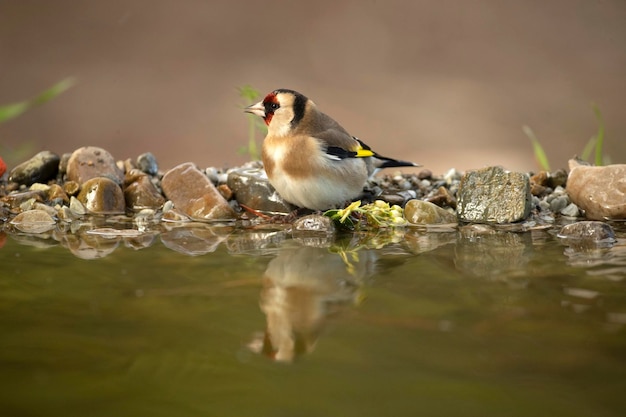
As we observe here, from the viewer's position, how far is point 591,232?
338 centimetres

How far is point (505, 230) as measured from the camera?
3.82 meters

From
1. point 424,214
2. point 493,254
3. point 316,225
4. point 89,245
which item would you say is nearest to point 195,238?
point 89,245

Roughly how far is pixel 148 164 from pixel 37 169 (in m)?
0.76

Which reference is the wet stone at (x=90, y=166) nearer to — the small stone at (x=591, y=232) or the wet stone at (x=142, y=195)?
the wet stone at (x=142, y=195)

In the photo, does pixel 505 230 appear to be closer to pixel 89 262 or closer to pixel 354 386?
pixel 89 262

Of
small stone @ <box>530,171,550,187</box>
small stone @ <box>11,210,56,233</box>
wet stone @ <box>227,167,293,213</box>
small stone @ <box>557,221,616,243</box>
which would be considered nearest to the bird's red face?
wet stone @ <box>227,167,293,213</box>

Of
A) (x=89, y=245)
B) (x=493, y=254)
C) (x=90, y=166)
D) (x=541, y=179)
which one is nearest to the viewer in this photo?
(x=493, y=254)

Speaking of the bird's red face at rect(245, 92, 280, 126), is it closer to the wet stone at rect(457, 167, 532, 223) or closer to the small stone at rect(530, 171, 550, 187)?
the wet stone at rect(457, 167, 532, 223)

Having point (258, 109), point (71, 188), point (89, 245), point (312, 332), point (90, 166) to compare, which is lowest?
point (312, 332)

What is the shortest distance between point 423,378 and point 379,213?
2.31 m

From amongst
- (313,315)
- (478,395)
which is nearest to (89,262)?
(313,315)

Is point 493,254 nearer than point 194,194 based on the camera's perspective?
Yes

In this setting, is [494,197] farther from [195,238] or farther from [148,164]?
[148,164]

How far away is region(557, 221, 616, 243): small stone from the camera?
3.33 m
